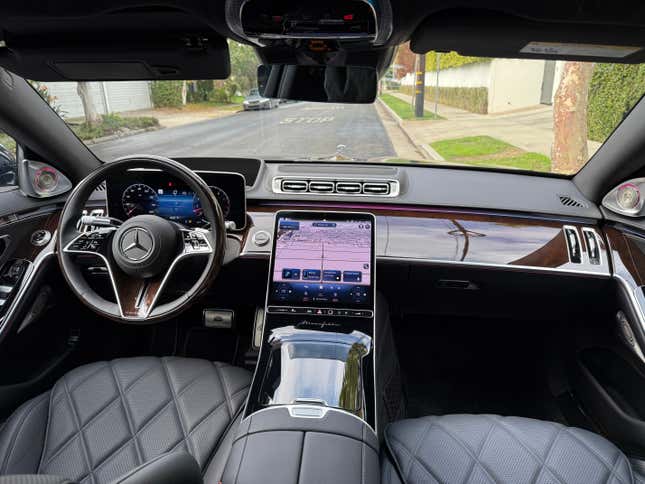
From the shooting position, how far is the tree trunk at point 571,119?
5.95 feet

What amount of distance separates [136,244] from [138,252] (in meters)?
0.03

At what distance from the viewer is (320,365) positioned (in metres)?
1.64

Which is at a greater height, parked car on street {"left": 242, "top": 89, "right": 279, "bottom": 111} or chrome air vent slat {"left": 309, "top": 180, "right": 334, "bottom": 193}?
parked car on street {"left": 242, "top": 89, "right": 279, "bottom": 111}

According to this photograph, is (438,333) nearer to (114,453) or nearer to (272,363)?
(272,363)

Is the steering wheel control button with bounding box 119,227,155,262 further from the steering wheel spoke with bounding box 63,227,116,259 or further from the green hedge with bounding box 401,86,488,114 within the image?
the green hedge with bounding box 401,86,488,114

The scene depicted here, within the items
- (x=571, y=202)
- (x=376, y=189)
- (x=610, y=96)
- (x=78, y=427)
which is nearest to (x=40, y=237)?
(x=78, y=427)

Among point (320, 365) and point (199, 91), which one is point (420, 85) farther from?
point (320, 365)

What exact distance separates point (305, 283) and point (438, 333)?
130 cm

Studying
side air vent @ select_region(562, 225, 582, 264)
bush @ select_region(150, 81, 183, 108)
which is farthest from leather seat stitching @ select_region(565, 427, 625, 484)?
bush @ select_region(150, 81, 183, 108)

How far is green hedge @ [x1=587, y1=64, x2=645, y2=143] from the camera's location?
5.84ft

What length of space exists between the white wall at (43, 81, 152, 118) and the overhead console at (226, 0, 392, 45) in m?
0.83

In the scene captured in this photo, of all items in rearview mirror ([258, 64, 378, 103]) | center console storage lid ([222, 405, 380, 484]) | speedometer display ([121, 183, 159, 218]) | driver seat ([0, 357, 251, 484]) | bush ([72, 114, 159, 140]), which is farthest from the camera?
bush ([72, 114, 159, 140])

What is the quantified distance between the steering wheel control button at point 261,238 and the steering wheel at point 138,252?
41cm

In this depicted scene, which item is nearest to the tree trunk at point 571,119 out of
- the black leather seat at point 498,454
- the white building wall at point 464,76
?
the white building wall at point 464,76
